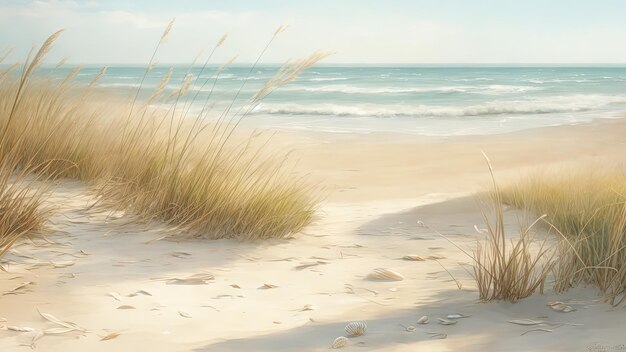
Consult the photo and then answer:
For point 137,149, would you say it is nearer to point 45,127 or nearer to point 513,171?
point 45,127

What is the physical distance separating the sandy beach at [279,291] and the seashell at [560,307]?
4 centimetres

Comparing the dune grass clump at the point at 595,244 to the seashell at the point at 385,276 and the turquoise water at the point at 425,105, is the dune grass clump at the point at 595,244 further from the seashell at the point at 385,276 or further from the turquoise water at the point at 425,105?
the turquoise water at the point at 425,105

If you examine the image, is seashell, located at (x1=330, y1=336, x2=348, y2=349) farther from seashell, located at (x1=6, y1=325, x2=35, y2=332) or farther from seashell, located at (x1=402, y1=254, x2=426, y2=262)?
seashell, located at (x1=402, y1=254, x2=426, y2=262)

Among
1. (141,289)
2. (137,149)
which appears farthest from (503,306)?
(137,149)

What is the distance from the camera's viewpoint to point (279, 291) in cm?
334

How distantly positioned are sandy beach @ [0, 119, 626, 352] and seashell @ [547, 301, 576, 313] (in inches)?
1.5

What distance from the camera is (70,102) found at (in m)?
6.91

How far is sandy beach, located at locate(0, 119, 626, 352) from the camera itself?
2.55m

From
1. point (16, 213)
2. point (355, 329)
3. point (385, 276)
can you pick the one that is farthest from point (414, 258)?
point (16, 213)

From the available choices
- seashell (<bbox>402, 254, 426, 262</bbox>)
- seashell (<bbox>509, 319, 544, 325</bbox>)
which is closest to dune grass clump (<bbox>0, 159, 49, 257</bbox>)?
seashell (<bbox>402, 254, 426, 262</bbox>)

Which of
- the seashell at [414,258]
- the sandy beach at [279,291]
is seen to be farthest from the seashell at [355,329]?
the seashell at [414,258]

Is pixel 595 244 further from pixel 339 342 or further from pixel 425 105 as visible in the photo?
pixel 425 105

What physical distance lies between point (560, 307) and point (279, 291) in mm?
1214

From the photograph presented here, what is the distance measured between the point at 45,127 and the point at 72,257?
212cm
